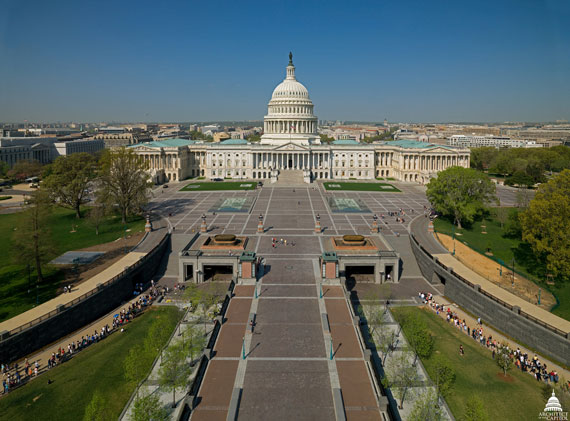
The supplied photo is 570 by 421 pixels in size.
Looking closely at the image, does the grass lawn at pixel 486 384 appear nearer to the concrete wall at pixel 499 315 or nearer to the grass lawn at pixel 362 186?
the concrete wall at pixel 499 315

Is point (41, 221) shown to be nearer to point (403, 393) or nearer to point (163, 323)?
point (163, 323)

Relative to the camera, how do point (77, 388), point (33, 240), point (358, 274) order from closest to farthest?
point (77, 388) < point (33, 240) < point (358, 274)

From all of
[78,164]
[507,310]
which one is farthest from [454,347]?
[78,164]

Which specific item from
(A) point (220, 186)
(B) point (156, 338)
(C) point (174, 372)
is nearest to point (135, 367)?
(C) point (174, 372)

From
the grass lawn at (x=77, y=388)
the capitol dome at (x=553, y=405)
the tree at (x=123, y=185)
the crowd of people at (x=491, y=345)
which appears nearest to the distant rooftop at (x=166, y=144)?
the tree at (x=123, y=185)

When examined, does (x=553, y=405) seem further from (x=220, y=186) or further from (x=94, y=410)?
(x=220, y=186)

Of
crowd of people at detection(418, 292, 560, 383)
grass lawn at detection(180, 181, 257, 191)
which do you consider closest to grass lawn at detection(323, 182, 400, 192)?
grass lawn at detection(180, 181, 257, 191)

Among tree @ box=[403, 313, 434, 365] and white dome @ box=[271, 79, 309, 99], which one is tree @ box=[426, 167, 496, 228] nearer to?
tree @ box=[403, 313, 434, 365]

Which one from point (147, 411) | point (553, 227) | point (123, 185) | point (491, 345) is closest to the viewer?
point (147, 411)
